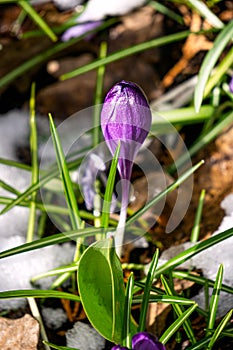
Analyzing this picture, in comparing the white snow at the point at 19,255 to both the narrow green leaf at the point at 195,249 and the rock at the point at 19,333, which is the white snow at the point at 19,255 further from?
the narrow green leaf at the point at 195,249

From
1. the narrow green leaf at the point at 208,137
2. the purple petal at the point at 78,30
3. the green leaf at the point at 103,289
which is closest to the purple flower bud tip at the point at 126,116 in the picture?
the green leaf at the point at 103,289

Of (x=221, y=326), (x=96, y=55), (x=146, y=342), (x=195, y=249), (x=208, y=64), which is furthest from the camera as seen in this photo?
(x=96, y=55)

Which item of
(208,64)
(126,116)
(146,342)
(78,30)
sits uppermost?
(78,30)

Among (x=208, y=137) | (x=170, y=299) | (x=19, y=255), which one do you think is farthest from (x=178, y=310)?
(x=208, y=137)

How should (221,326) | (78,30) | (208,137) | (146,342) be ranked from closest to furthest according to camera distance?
(146,342)
(221,326)
(208,137)
(78,30)

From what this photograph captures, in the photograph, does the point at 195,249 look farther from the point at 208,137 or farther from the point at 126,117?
the point at 208,137

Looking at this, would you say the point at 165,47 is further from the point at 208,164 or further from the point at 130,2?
the point at 208,164

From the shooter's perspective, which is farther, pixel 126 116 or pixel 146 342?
pixel 126 116

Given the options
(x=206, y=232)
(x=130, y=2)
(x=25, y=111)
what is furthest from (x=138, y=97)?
(x=130, y=2)
